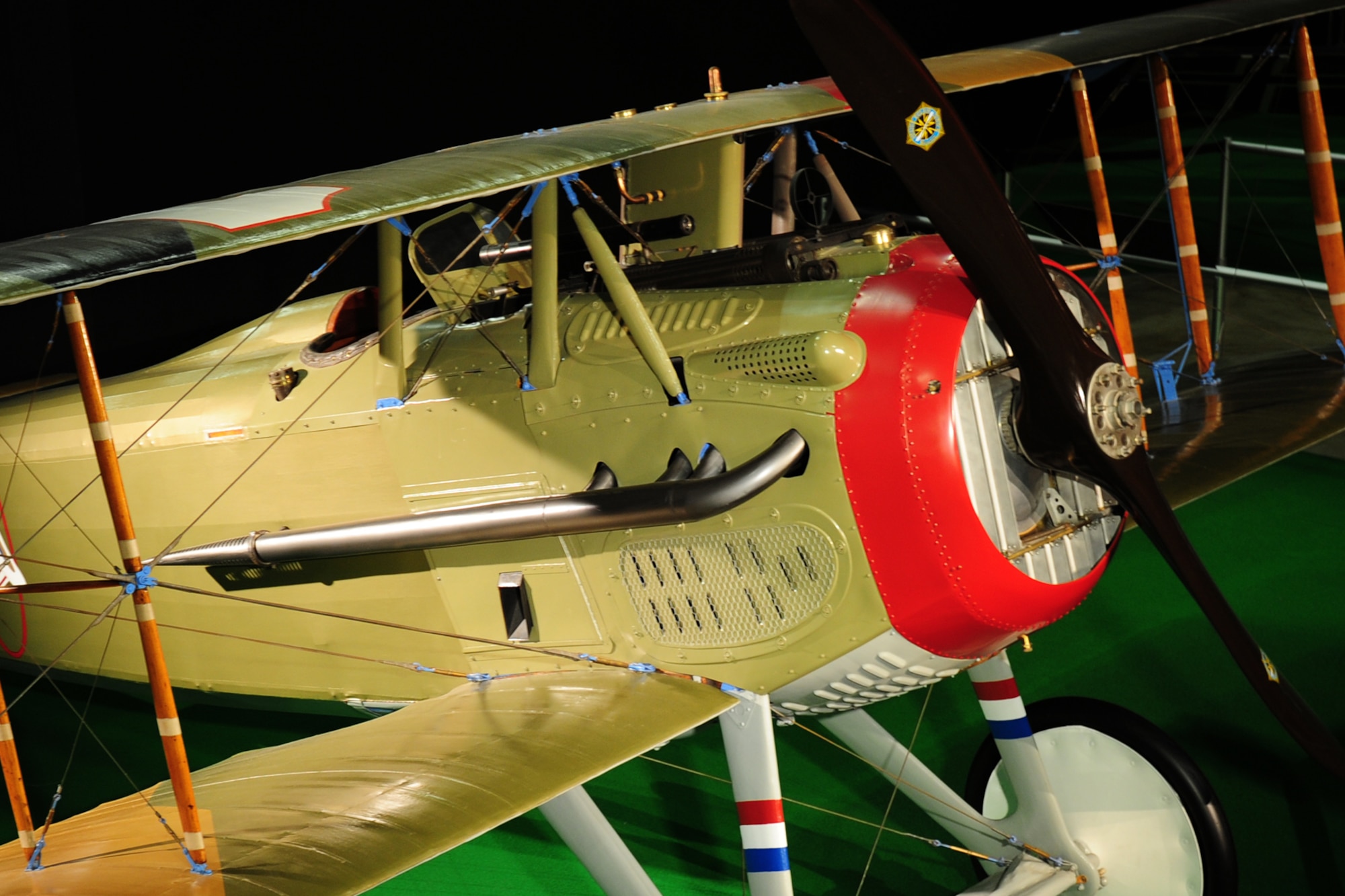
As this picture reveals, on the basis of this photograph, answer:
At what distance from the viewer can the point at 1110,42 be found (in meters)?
4.27

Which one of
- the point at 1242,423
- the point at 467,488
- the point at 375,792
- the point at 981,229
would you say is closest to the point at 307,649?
the point at 467,488

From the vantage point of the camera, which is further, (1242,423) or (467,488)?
(1242,423)

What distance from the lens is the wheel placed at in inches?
135

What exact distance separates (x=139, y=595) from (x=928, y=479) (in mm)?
1662

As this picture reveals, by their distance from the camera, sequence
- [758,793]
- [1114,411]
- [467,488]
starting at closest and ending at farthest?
[1114,411]
[758,793]
[467,488]

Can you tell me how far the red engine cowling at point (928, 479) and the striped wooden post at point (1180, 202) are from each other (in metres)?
2.40

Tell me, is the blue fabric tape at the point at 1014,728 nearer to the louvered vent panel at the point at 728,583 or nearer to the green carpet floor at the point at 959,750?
the green carpet floor at the point at 959,750

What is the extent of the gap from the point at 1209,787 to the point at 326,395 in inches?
107

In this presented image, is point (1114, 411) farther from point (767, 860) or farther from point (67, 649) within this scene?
point (67, 649)

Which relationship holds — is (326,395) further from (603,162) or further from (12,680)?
(12,680)

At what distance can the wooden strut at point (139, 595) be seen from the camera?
2.43 m

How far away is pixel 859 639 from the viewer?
2.97 metres

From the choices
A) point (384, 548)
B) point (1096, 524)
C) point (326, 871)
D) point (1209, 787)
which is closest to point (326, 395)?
point (384, 548)

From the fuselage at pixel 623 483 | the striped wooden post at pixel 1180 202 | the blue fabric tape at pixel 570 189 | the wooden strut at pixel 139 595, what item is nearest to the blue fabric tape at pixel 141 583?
the wooden strut at pixel 139 595
